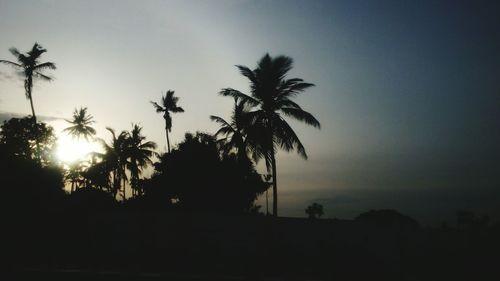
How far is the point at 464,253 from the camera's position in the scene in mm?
16344

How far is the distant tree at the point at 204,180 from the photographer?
26.9m

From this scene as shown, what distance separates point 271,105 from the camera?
18.6 metres

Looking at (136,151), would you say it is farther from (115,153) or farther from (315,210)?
(315,210)

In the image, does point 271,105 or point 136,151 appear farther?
point 136,151

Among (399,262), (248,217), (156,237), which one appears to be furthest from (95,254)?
(399,262)

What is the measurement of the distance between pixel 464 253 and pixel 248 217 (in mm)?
10542

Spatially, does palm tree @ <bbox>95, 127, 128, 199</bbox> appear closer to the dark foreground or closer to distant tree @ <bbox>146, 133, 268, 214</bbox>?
distant tree @ <bbox>146, 133, 268, 214</bbox>

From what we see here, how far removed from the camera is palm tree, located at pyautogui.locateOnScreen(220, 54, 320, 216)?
60.2 feet

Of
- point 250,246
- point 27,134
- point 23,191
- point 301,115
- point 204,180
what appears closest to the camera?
point 23,191

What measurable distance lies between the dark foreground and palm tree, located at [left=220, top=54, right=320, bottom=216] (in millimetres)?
4491

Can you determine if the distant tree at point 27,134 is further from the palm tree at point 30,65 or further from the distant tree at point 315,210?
the distant tree at point 315,210

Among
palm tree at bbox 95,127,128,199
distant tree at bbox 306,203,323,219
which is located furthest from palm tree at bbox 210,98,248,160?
distant tree at bbox 306,203,323,219

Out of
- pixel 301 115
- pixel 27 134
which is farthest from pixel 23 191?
pixel 27 134

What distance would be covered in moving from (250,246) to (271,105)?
7.54 meters
